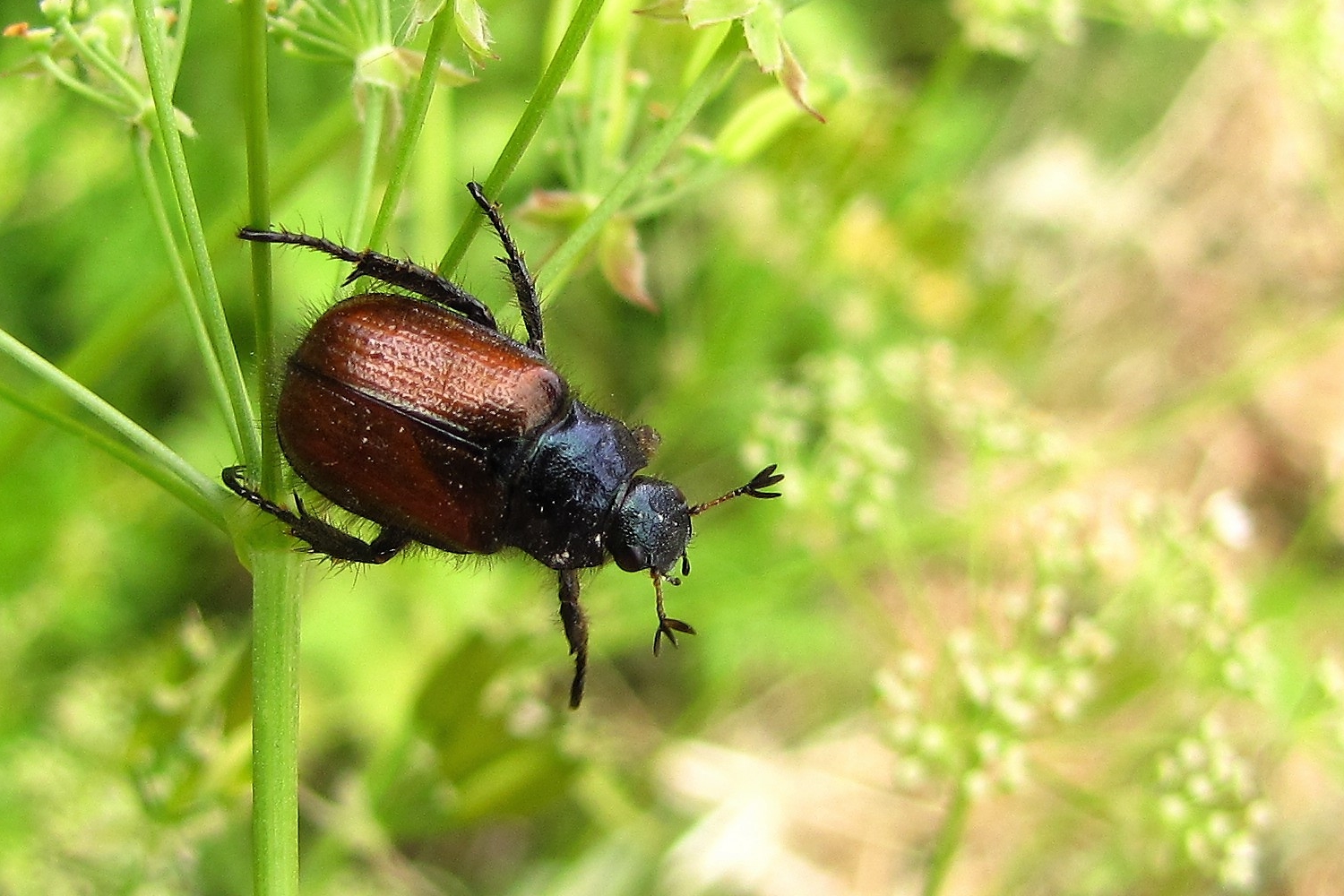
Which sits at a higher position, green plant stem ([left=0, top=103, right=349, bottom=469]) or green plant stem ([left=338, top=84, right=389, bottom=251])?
green plant stem ([left=0, top=103, right=349, bottom=469])

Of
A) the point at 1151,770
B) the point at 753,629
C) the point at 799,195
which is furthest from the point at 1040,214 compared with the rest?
the point at 1151,770

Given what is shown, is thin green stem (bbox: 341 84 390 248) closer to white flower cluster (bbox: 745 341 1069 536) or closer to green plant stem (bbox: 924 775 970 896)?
white flower cluster (bbox: 745 341 1069 536)

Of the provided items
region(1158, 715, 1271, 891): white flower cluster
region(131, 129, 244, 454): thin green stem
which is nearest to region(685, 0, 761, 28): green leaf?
region(131, 129, 244, 454): thin green stem

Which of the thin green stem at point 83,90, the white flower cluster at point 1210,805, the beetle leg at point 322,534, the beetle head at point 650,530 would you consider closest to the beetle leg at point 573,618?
the beetle head at point 650,530

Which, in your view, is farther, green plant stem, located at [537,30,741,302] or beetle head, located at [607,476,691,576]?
beetle head, located at [607,476,691,576]

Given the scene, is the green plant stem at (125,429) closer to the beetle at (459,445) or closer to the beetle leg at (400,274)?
the beetle at (459,445)
